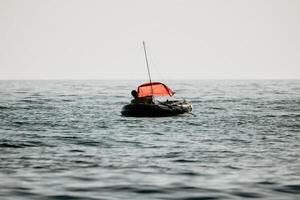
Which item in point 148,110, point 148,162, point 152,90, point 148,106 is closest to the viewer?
point 148,162

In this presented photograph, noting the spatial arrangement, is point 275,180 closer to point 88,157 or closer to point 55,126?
point 88,157

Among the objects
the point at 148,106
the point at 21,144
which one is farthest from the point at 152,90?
the point at 21,144

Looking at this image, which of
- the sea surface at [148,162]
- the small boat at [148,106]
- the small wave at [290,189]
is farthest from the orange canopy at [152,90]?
the small wave at [290,189]

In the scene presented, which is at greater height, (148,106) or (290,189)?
(148,106)

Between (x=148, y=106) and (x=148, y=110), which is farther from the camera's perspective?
(x=148, y=106)

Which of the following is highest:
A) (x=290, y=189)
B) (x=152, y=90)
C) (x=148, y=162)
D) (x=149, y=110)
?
(x=152, y=90)

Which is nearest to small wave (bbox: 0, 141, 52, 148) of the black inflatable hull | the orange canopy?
the black inflatable hull

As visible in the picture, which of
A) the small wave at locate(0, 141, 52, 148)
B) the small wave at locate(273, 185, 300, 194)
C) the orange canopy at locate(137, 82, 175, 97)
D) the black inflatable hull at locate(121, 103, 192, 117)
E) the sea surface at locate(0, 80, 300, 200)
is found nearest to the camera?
the sea surface at locate(0, 80, 300, 200)

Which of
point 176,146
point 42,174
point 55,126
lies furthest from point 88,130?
point 42,174

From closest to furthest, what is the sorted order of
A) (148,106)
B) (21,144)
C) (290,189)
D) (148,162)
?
1. (290,189)
2. (148,162)
3. (21,144)
4. (148,106)

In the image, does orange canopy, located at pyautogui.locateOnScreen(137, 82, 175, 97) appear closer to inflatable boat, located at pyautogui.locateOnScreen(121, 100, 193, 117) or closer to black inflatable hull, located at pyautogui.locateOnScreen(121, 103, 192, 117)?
inflatable boat, located at pyautogui.locateOnScreen(121, 100, 193, 117)

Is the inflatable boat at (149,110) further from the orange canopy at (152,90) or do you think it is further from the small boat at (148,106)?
the orange canopy at (152,90)

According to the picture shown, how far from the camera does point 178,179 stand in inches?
596

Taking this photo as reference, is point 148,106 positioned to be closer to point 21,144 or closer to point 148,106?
point 148,106
